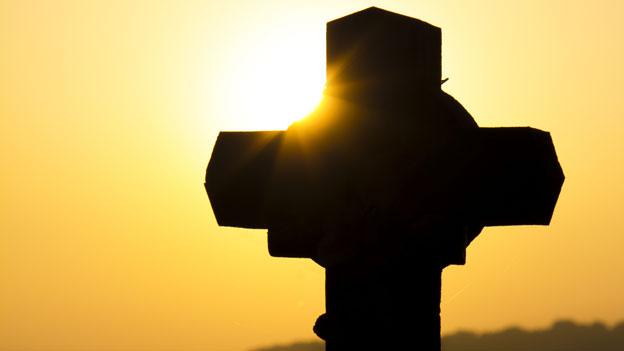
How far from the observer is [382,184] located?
11.9 ft

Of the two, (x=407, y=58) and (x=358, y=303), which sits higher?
(x=407, y=58)

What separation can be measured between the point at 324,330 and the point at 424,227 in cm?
62

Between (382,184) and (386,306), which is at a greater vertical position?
(382,184)

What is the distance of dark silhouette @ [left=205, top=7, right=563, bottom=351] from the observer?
11.8ft

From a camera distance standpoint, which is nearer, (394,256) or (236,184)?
(394,256)

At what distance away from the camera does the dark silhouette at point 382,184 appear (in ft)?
11.8

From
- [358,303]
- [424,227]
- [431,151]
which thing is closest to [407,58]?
[431,151]

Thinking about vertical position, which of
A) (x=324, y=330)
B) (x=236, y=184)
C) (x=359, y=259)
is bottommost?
(x=324, y=330)

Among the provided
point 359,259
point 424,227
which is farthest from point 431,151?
point 359,259

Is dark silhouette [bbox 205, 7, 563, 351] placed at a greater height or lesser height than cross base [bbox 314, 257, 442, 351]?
Result: greater

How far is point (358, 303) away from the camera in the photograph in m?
3.65

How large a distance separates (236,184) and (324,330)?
773 millimetres

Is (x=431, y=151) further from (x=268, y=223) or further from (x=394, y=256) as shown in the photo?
→ (x=268, y=223)

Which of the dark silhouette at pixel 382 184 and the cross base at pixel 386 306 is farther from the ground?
the dark silhouette at pixel 382 184
